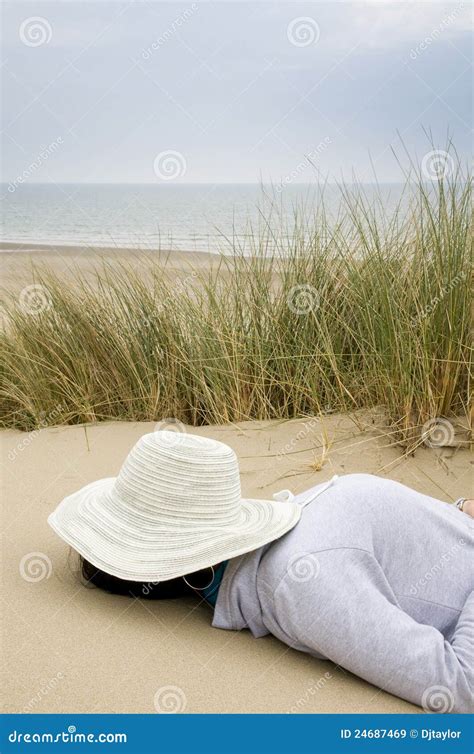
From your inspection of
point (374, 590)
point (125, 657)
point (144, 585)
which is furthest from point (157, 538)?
point (374, 590)

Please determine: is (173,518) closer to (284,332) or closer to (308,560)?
(308,560)

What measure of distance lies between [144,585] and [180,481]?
33 cm

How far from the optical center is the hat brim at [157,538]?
194cm

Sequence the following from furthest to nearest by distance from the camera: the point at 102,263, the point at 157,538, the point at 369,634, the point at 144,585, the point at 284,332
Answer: the point at 102,263, the point at 284,332, the point at 144,585, the point at 157,538, the point at 369,634

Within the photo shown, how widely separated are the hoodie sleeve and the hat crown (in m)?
0.27

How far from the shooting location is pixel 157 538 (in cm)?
200

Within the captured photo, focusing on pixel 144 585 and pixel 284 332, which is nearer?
pixel 144 585

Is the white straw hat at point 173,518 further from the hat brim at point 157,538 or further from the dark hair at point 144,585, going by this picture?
the dark hair at point 144,585

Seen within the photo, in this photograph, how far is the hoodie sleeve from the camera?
1803mm

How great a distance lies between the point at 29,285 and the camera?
4664mm

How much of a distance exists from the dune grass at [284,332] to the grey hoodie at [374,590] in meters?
1.42

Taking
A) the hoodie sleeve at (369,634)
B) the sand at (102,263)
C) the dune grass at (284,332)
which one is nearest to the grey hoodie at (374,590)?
the hoodie sleeve at (369,634)

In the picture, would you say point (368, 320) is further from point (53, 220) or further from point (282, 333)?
point (53, 220)
